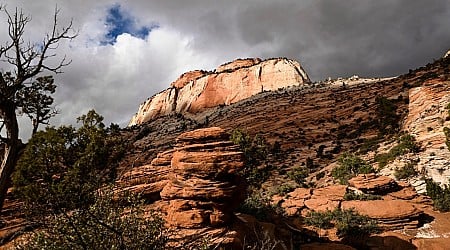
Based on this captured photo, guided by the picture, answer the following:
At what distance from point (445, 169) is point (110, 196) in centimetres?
2179

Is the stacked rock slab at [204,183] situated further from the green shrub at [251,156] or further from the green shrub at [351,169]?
the green shrub at [351,169]

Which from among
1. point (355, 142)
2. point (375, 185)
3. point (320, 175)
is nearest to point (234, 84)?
point (355, 142)

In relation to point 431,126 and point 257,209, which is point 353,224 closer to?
point 257,209

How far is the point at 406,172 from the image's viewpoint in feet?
79.8

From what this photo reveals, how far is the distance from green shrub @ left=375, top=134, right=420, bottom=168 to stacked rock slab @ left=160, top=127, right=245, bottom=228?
17179 mm

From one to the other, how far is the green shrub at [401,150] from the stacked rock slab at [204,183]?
1718 cm

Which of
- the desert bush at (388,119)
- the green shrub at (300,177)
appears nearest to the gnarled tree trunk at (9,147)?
the green shrub at (300,177)

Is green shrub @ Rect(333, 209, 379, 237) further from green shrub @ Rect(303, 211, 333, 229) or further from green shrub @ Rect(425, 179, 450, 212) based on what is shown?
green shrub @ Rect(425, 179, 450, 212)

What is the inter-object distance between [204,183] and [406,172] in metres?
16.5

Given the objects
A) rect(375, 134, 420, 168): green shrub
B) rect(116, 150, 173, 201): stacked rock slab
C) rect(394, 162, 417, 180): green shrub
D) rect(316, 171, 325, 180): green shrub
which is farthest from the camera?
rect(316, 171, 325, 180): green shrub

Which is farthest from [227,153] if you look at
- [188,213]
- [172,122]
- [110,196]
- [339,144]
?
[172,122]

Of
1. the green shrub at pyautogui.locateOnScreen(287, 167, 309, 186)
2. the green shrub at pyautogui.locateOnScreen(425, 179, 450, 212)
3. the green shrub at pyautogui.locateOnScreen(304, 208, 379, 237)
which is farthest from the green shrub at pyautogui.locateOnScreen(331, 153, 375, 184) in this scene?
the green shrub at pyautogui.locateOnScreen(304, 208, 379, 237)

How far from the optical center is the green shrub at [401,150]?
26.3 m

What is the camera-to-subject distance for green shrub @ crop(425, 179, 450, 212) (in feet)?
66.7
